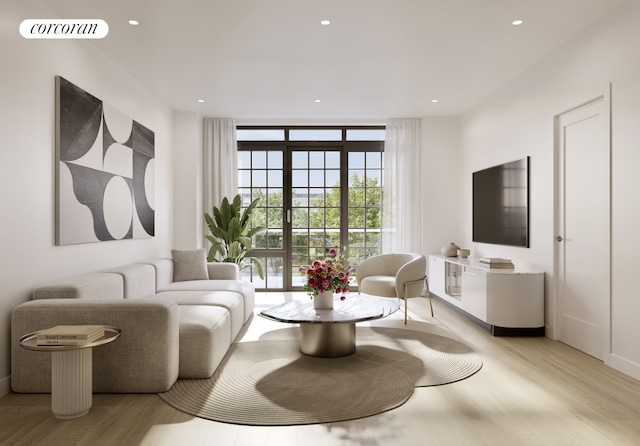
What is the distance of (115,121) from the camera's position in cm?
429

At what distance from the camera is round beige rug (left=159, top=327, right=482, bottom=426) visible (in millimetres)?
2523

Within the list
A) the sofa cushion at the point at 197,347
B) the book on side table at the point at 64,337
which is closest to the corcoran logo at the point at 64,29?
the book on side table at the point at 64,337

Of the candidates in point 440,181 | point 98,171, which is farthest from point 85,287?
point 440,181

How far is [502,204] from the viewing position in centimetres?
509

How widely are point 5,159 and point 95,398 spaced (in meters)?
1.62

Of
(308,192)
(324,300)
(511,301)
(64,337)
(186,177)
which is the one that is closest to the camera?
(64,337)

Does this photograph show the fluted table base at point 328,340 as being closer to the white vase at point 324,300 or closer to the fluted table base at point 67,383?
the white vase at point 324,300

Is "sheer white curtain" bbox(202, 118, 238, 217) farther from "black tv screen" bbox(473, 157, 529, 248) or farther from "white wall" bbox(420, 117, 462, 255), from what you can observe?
"black tv screen" bbox(473, 157, 529, 248)

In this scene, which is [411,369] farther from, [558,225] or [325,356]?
[558,225]

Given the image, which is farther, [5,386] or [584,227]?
[584,227]

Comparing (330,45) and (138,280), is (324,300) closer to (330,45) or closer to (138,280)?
(138,280)

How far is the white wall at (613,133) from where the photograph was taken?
3143 millimetres

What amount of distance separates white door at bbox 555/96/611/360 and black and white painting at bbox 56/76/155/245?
13.9 feet

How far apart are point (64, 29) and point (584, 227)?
4.09 m
